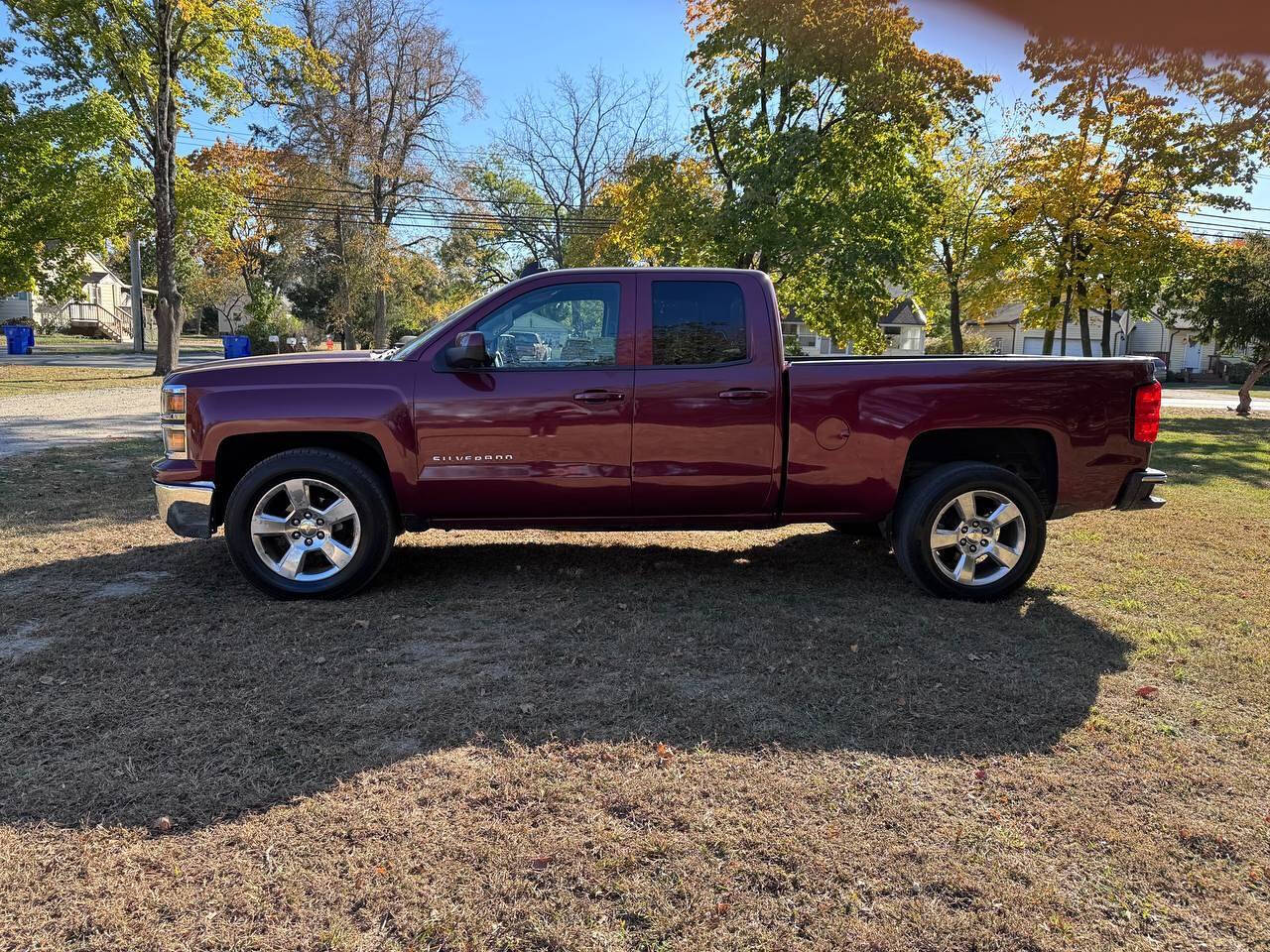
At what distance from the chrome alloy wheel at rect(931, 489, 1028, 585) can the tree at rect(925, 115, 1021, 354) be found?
1453 centimetres

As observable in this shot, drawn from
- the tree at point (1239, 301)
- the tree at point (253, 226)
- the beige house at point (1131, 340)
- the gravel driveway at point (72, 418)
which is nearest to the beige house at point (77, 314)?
the tree at point (253, 226)

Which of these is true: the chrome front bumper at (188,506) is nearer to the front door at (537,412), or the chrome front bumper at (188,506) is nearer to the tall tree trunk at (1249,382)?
the front door at (537,412)

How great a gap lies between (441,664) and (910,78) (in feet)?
40.3

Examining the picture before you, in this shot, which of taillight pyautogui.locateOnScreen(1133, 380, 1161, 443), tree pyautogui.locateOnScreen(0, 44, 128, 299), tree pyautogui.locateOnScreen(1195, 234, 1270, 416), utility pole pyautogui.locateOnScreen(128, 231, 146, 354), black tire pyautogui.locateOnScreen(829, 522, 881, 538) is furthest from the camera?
utility pole pyautogui.locateOnScreen(128, 231, 146, 354)

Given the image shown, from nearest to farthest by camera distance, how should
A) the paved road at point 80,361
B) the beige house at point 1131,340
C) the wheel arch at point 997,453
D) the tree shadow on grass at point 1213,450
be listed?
the wheel arch at point 997,453, the tree shadow on grass at point 1213,450, the paved road at point 80,361, the beige house at point 1131,340

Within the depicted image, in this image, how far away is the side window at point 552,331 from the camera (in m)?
5.01

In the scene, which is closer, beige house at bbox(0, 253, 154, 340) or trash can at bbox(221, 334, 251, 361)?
trash can at bbox(221, 334, 251, 361)

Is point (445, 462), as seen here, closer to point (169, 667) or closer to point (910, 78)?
point (169, 667)

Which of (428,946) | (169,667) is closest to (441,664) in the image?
(169,667)

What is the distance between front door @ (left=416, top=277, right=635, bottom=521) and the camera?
4.89 meters

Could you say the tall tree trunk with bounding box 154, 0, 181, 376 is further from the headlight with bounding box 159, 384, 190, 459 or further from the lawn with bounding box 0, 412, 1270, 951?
the headlight with bounding box 159, 384, 190, 459

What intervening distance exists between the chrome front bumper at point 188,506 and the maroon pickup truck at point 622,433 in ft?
0.03

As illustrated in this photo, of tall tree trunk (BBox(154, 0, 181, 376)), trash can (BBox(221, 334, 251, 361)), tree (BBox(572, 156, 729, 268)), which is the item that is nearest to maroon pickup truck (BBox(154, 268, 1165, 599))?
tree (BBox(572, 156, 729, 268))

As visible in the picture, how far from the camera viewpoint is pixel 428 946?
2273 millimetres
